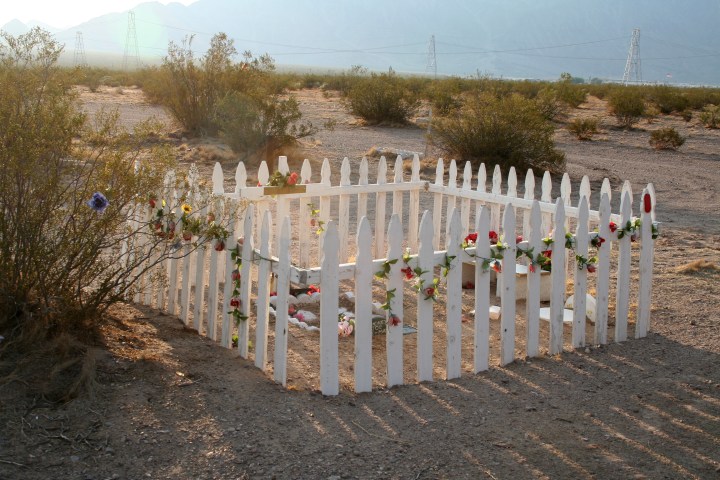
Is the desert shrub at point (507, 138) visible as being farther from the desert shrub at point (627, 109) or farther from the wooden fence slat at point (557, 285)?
the desert shrub at point (627, 109)

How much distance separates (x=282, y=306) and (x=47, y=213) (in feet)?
4.43

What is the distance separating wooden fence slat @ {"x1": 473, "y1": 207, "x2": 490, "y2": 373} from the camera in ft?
15.5

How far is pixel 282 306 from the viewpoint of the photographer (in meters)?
4.36

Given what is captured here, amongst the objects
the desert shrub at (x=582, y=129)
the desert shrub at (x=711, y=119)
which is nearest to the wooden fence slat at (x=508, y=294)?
the desert shrub at (x=582, y=129)

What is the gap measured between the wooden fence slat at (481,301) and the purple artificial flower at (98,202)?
2.10 metres

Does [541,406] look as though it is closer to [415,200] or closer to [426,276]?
[426,276]

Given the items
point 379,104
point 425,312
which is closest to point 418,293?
point 425,312

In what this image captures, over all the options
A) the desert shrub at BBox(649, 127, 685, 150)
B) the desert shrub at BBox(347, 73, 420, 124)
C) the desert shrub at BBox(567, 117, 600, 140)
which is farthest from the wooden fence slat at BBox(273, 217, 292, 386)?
the desert shrub at BBox(347, 73, 420, 124)

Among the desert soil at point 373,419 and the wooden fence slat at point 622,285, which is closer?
the desert soil at point 373,419

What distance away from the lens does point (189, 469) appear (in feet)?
11.1

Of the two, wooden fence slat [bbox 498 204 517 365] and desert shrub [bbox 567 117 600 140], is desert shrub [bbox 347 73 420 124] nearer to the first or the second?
desert shrub [bbox 567 117 600 140]

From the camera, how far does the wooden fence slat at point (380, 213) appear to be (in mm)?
7316

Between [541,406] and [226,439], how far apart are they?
169 centimetres

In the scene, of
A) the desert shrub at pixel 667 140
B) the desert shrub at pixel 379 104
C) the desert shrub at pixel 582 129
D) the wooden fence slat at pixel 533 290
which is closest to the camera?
the wooden fence slat at pixel 533 290
